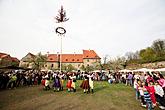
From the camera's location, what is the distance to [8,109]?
916 cm

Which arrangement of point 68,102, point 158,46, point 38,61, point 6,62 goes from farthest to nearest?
point 158,46
point 6,62
point 38,61
point 68,102

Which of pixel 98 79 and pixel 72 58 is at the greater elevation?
pixel 72 58

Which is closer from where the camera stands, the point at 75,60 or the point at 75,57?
the point at 75,60

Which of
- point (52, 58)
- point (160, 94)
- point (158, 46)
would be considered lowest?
point (160, 94)

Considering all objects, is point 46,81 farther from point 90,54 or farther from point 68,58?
point 68,58

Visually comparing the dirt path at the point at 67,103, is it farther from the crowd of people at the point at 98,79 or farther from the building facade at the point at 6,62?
the building facade at the point at 6,62

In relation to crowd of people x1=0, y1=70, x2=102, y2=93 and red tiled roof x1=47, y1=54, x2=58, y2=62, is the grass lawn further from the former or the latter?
red tiled roof x1=47, y1=54, x2=58, y2=62

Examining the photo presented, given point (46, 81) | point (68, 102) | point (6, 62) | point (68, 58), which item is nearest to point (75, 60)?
point (68, 58)

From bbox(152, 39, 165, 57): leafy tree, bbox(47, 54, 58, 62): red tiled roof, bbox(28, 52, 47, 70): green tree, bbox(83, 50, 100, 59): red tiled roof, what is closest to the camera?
bbox(28, 52, 47, 70): green tree

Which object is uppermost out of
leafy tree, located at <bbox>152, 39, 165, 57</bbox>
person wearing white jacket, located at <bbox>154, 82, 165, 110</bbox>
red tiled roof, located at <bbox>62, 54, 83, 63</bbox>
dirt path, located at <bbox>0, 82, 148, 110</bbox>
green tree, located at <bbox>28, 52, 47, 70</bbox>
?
leafy tree, located at <bbox>152, 39, 165, 57</bbox>

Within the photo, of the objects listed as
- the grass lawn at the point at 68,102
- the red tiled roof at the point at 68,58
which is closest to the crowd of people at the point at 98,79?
the grass lawn at the point at 68,102

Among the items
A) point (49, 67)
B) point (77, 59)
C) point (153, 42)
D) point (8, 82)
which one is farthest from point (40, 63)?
point (153, 42)

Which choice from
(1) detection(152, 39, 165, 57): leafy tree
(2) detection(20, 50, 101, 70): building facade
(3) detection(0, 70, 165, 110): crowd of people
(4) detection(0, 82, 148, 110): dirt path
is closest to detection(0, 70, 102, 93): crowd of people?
(3) detection(0, 70, 165, 110): crowd of people

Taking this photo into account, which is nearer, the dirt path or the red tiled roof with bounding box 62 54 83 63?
the dirt path
